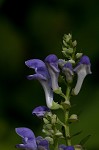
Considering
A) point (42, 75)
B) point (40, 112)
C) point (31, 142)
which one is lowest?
point (31, 142)

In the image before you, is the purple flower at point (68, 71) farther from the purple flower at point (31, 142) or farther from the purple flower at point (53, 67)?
the purple flower at point (31, 142)

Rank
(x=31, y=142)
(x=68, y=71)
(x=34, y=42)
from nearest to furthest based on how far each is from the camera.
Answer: (x=68, y=71), (x=31, y=142), (x=34, y=42)

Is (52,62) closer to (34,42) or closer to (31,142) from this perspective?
(31,142)

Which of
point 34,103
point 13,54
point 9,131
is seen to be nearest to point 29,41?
point 13,54

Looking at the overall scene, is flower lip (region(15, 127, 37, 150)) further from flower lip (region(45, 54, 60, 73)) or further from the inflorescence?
flower lip (region(45, 54, 60, 73))

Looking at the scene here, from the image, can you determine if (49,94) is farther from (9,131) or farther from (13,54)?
(13,54)

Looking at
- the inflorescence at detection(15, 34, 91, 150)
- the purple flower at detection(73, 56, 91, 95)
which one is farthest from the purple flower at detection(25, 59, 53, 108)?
the purple flower at detection(73, 56, 91, 95)

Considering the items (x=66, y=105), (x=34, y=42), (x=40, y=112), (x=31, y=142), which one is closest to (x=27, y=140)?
(x=31, y=142)

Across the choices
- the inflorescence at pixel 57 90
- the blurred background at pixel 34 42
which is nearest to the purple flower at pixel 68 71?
the inflorescence at pixel 57 90
